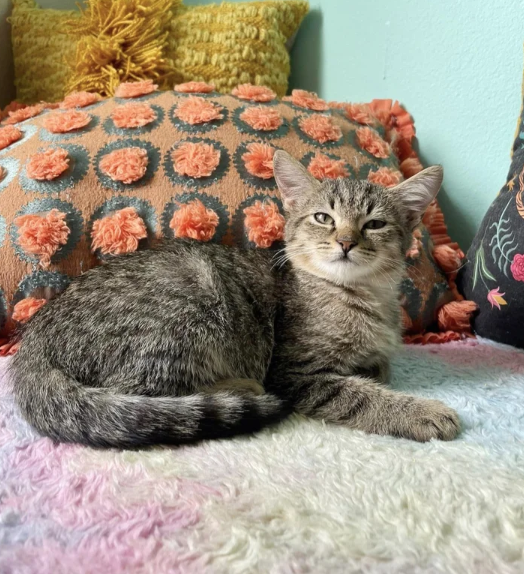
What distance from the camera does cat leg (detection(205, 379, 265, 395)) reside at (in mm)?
1069

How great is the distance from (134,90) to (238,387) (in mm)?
1086

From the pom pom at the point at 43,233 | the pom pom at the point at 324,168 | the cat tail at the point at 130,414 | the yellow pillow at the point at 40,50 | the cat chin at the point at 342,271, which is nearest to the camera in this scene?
the cat tail at the point at 130,414

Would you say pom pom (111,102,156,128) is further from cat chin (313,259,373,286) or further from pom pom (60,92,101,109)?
cat chin (313,259,373,286)

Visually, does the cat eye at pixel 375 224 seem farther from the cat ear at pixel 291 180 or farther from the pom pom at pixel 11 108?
the pom pom at pixel 11 108

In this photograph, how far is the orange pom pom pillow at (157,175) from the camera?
1.35 m

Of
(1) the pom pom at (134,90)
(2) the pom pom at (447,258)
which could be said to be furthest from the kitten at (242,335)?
(1) the pom pom at (134,90)

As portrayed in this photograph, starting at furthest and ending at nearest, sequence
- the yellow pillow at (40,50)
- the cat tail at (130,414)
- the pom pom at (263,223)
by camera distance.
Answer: the yellow pillow at (40,50) < the pom pom at (263,223) < the cat tail at (130,414)

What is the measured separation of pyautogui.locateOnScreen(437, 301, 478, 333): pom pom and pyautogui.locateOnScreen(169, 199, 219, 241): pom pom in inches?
31.3

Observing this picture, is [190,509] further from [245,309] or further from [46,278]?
[46,278]

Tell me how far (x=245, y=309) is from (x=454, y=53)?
120 centimetres

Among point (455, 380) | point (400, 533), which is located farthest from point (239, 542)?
point (455, 380)

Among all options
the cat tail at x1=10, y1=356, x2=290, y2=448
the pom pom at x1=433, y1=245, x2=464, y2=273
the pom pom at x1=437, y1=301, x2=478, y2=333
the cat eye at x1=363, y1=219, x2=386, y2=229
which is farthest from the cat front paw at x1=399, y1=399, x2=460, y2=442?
the pom pom at x1=433, y1=245, x2=464, y2=273

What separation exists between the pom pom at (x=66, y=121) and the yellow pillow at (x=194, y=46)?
325 mm

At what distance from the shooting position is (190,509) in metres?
0.69
